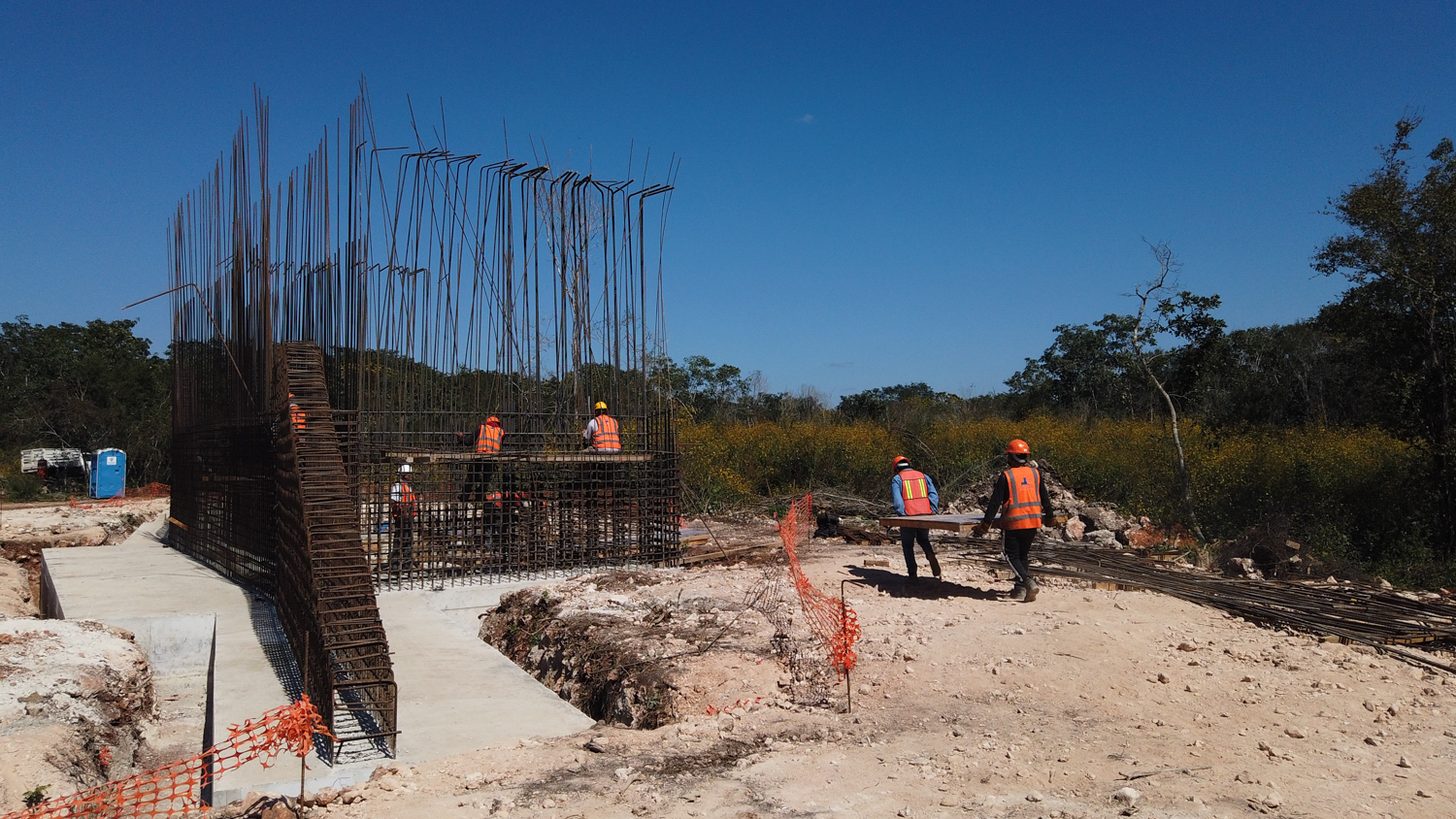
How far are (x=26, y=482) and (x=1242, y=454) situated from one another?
29390mm

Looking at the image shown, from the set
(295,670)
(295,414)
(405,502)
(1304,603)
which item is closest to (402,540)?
(405,502)

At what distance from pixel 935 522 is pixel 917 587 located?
1097 millimetres

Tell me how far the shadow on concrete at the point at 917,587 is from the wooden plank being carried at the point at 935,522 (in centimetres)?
65

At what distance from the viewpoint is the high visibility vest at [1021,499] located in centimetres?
878

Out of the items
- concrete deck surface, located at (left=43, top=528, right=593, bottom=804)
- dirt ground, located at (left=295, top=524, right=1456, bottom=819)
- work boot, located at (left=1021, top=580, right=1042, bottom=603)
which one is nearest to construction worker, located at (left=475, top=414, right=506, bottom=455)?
concrete deck surface, located at (left=43, top=528, right=593, bottom=804)

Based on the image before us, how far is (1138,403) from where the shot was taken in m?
25.5

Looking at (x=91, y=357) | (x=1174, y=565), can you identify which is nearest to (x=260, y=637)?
(x=1174, y=565)

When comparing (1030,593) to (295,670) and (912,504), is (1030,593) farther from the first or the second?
(295,670)

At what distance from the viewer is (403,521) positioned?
984 cm

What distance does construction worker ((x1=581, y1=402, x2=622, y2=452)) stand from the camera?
10.7m

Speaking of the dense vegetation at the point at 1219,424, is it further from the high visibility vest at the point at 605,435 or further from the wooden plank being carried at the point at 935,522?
the wooden plank being carried at the point at 935,522

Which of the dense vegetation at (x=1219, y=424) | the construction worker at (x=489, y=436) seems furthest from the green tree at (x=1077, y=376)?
the construction worker at (x=489, y=436)

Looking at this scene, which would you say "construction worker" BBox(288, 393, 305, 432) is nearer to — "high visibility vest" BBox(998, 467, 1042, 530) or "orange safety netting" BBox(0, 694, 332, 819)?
"orange safety netting" BBox(0, 694, 332, 819)

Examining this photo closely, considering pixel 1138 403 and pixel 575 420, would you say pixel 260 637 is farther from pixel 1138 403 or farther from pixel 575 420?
pixel 1138 403
